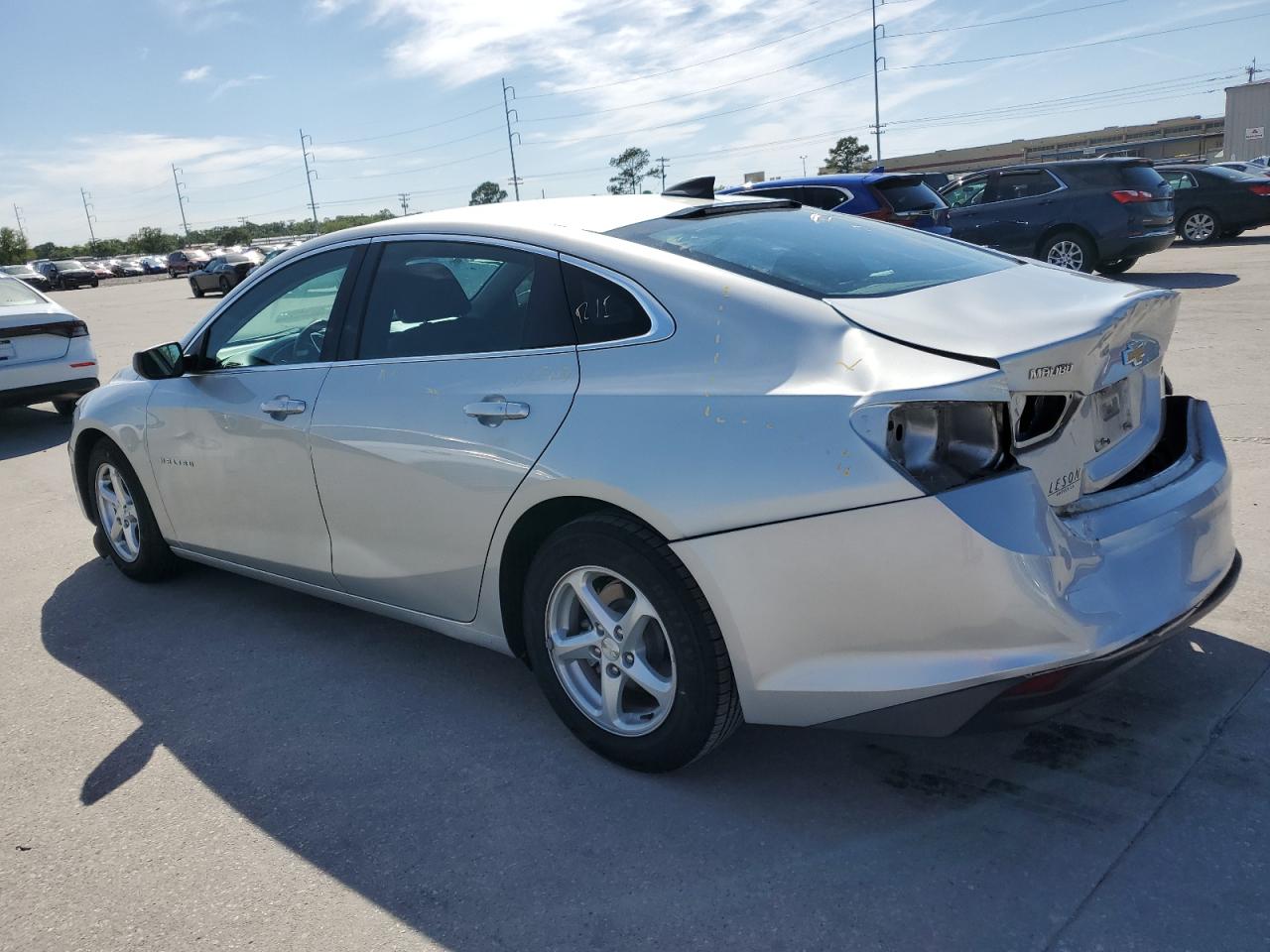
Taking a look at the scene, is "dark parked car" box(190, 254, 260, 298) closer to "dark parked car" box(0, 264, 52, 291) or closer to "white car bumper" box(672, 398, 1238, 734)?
"dark parked car" box(0, 264, 52, 291)

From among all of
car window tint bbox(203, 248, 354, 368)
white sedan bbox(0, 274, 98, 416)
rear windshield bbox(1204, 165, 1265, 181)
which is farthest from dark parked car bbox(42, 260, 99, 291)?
car window tint bbox(203, 248, 354, 368)

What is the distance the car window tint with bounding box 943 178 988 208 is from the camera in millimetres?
14375

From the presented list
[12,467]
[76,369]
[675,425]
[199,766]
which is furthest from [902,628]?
[76,369]

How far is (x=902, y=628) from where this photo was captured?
2371 millimetres

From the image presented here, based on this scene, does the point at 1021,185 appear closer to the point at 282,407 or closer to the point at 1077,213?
the point at 1077,213

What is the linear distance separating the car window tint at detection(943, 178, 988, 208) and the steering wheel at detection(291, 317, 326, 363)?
12.4m

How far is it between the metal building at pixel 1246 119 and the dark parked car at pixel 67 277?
176ft

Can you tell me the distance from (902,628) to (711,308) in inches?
37.4

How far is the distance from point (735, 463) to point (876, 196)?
36.0 feet

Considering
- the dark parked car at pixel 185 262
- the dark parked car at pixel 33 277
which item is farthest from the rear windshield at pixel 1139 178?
the dark parked car at pixel 185 262

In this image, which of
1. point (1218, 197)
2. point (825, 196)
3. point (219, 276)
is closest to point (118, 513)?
point (825, 196)

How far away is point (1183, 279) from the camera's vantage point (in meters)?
13.5

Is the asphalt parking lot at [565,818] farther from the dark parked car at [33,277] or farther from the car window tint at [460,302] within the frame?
the dark parked car at [33,277]

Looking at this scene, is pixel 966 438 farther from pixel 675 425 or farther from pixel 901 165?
pixel 901 165
